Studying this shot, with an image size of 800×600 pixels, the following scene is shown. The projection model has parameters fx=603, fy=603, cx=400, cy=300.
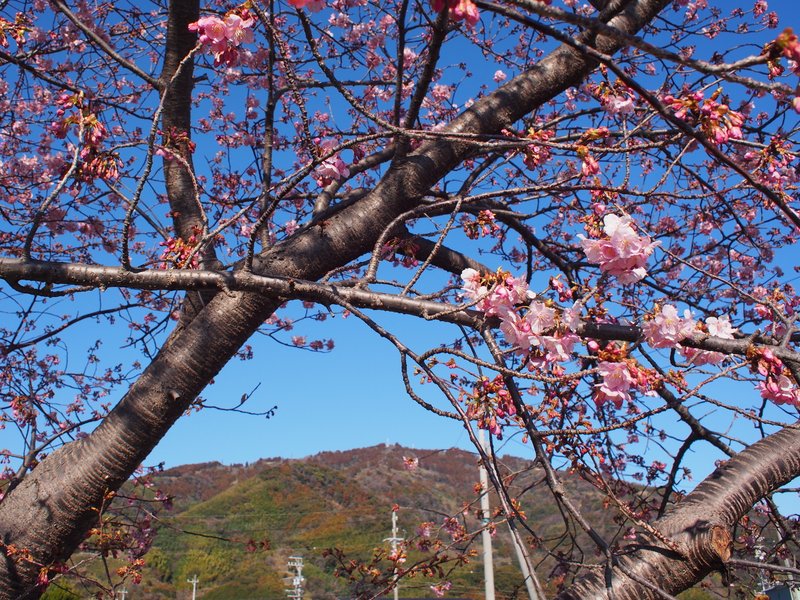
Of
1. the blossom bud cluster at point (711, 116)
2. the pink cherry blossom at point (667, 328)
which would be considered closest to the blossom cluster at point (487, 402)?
the pink cherry blossom at point (667, 328)

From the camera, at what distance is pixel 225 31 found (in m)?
2.07

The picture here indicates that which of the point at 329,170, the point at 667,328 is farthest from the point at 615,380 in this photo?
the point at 329,170

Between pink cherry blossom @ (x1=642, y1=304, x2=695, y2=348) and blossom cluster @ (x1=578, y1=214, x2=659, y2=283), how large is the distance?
0.14 metres

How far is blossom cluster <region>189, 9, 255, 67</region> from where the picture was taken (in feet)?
6.72

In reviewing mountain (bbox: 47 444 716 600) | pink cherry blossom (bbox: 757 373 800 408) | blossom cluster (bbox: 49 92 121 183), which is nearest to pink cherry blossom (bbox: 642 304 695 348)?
pink cherry blossom (bbox: 757 373 800 408)

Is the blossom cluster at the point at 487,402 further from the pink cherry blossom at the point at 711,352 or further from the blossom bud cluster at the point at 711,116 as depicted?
the blossom bud cluster at the point at 711,116

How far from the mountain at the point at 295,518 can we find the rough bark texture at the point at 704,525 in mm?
17242

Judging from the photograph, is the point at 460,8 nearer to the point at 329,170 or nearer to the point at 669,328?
the point at 669,328

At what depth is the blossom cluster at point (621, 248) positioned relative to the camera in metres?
1.81

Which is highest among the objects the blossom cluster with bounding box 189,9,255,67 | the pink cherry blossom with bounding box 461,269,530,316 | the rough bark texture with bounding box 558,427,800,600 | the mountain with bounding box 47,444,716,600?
the mountain with bounding box 47,444,716,600

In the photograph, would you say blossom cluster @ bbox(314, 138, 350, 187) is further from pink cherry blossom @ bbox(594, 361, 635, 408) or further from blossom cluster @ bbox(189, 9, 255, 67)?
pink cherry blossom @ bbox(594, 361, 635, 408)

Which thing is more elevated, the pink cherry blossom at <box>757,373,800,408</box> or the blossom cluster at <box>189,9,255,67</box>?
the blossom cluster at <box>189,9,255,67</box>

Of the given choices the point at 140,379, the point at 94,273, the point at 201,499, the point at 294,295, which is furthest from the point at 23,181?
the point at 201,499

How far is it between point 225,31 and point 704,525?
7.56 feet
